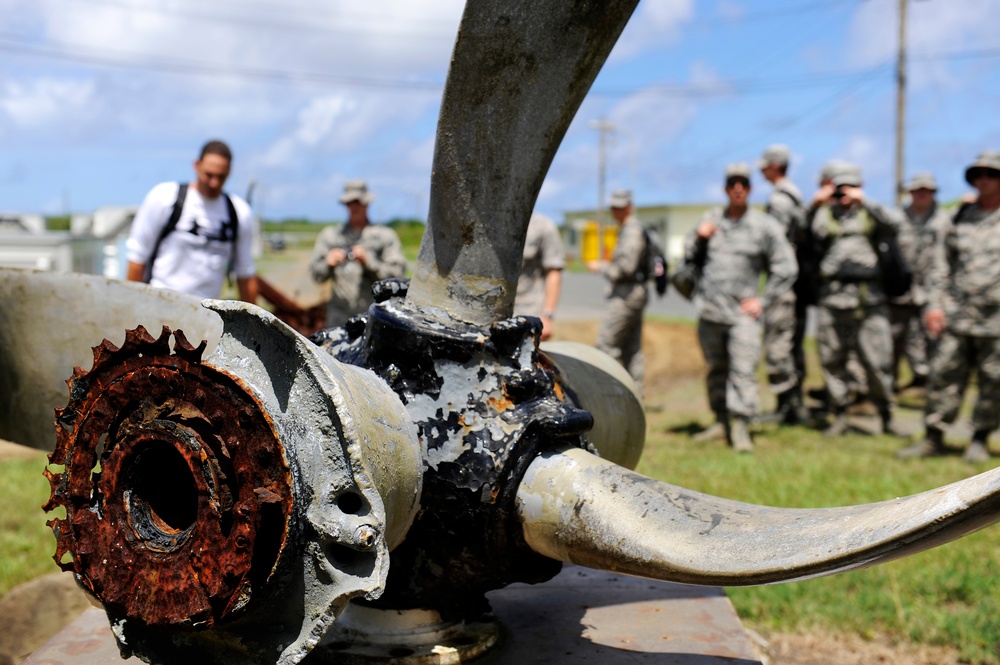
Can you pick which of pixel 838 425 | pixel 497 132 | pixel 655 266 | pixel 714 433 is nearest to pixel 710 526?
pixel 497 132

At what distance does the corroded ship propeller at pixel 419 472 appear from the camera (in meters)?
2.00

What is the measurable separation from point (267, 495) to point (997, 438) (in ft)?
26.6

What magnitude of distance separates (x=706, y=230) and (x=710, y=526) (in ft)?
20.9

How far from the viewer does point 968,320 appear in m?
7.55

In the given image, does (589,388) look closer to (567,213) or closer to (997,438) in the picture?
(997,438)

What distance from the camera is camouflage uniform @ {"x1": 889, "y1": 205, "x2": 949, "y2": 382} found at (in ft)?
33.8

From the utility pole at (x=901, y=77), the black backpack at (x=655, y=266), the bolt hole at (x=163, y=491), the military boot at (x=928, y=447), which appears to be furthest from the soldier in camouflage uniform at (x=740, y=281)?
the utility pole at (x=901, y=77)

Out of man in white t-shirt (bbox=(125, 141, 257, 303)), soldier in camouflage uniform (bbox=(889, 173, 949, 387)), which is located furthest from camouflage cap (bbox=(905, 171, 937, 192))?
man in white t-shirt (bbox=(125, 141, 257, 303))

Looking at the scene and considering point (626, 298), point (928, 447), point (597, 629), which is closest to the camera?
point (597, 629)

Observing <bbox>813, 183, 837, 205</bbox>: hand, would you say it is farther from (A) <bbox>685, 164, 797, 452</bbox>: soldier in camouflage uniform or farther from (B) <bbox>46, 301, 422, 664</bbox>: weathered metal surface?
(B) <bbox>46, 301, 422, 664</bbox>: weathered metal surface

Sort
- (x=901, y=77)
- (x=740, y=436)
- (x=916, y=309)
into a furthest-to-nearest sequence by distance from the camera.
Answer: (x=901, y=77) < (x=916, y=309) < (x=740, y=436)

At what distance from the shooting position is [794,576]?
2029 millimetres

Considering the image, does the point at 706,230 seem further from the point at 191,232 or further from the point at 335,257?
the point at 191,232

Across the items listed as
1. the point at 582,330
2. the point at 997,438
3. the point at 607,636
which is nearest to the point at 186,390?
the point at 607,636
